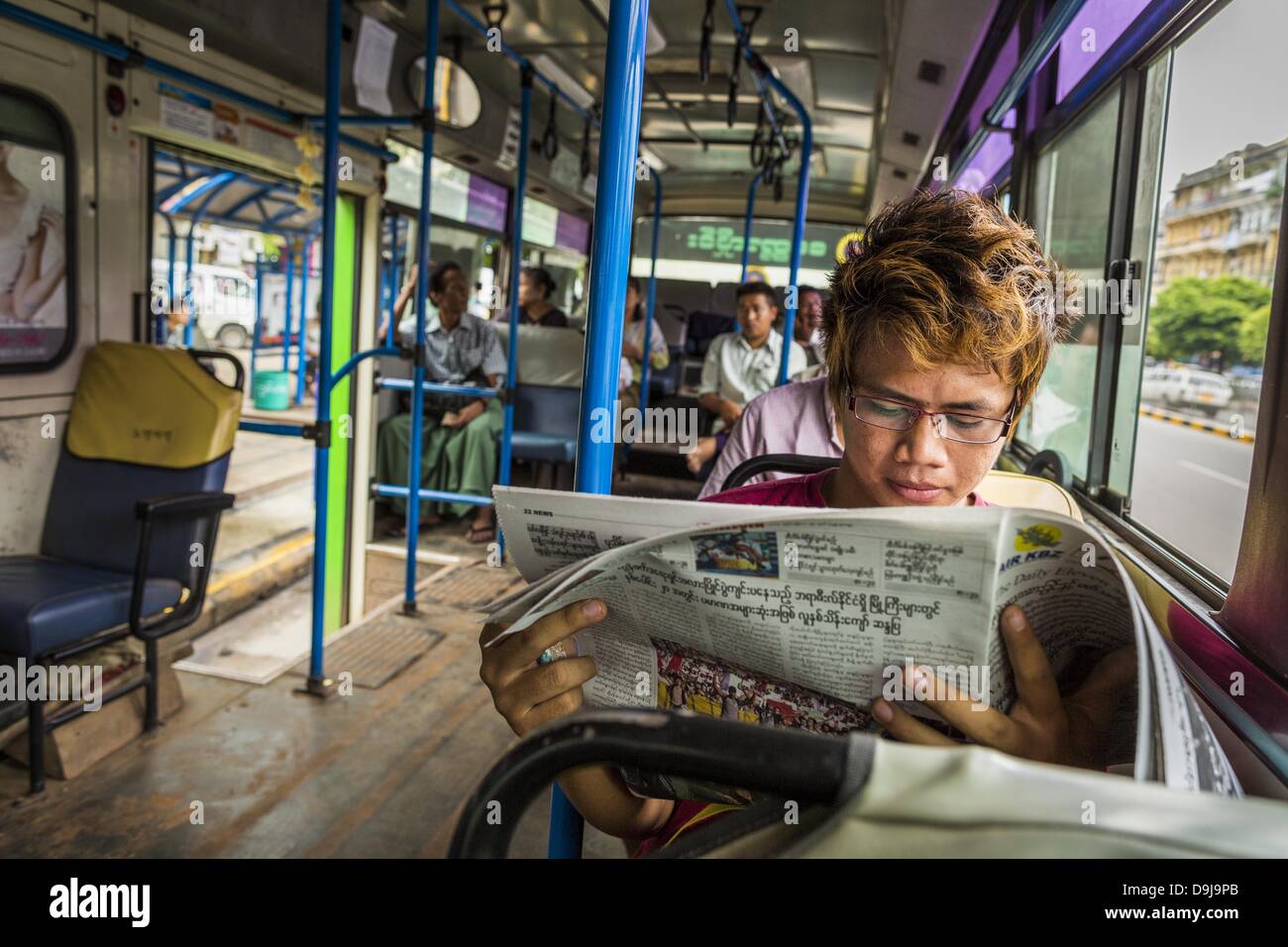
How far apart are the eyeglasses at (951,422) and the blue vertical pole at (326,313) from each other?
91.8 inches

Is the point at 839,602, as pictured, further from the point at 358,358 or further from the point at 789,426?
the point at 358,358

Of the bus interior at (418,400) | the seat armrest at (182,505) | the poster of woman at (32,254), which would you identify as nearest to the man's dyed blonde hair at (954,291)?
the bus interior at (418,400)

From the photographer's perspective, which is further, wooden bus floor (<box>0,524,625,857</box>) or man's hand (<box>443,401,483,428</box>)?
man's hand (<box>443,401,483,428</box>)

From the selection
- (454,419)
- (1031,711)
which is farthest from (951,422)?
(454,419)

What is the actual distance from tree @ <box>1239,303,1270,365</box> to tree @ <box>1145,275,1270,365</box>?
17 mm

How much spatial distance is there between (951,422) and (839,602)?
442mm

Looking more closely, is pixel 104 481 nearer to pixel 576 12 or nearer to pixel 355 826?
pixel 355 826

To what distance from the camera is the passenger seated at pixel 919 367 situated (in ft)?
3.41

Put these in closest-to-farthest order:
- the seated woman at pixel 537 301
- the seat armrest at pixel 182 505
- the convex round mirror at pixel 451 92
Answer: the seat armrest at pixel 182 505 < the convex round mirror at pixel 451 92 < the seated woman at pixel 537 301

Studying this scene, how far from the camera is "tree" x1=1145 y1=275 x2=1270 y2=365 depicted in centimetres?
185

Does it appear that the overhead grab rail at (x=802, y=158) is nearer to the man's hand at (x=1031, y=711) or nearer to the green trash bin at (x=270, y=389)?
the man's hand at (x=1031, y=711)

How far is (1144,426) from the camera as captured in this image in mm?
2395

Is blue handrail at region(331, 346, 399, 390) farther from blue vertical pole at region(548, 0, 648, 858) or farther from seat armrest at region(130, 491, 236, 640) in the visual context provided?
blue vertical pole at region(548, 0, 648, 858)

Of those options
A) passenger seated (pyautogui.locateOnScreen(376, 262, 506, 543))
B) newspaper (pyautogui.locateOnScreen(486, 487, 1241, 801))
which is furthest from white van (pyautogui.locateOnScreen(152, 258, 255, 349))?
newspaper (pyautogui.locateOnScreen(486, 487, 1241, 801))
